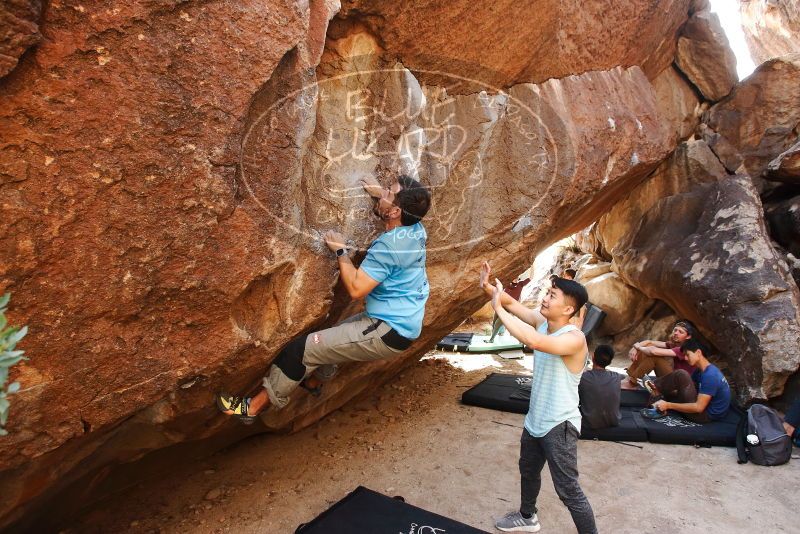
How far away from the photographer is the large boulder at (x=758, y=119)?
22.6 feet

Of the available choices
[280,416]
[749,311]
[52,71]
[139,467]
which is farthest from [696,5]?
[139,467]

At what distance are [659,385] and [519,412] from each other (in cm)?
137

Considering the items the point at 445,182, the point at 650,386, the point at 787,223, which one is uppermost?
the point at 445,182

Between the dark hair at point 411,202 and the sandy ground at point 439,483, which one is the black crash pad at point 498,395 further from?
the dark hair at point 411,202

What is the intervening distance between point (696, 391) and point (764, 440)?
2.83 ft

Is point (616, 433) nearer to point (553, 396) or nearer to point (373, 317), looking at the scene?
point (553, 396)

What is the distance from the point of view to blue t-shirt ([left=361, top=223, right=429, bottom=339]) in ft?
9.34

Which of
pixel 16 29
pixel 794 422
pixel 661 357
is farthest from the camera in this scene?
pixel 661 357

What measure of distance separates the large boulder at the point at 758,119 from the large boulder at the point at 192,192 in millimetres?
4537

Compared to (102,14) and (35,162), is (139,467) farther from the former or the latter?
(102,14)

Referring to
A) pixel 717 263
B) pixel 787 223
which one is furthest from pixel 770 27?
pixel 717 263

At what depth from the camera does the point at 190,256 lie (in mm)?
Answer: 2451

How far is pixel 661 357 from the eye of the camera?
19.0ft

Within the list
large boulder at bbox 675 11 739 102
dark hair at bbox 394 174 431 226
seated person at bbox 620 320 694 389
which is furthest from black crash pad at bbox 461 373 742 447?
large boulder at bbox 675 11 739 102
